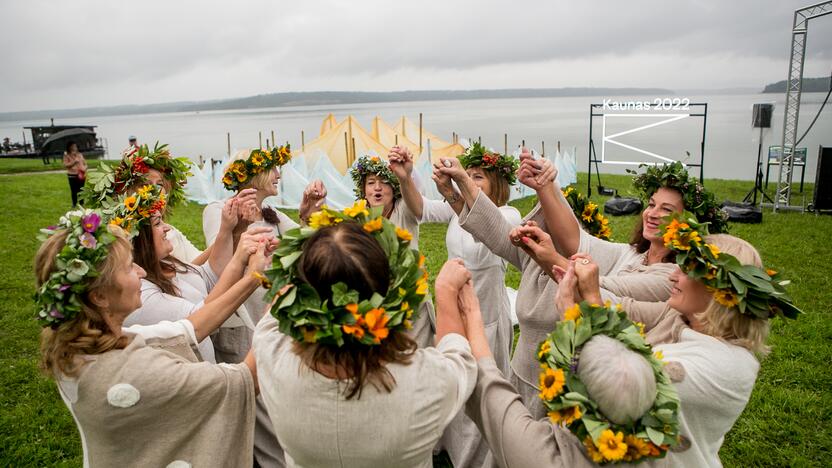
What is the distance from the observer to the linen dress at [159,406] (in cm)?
189

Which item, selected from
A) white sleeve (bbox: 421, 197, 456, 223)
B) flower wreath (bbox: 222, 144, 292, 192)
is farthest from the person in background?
white sleeve (bbox: 421, 197, 456, 223)

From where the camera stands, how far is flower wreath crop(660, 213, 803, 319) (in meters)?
1.93

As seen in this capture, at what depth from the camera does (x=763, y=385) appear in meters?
4.89

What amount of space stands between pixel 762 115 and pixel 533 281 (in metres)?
15.0

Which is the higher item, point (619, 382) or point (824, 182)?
point (619, 382)

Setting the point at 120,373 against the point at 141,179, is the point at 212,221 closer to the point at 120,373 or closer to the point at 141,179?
the point at 141,179

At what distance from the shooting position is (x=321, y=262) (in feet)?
5.55

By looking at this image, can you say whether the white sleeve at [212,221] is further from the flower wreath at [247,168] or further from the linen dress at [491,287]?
the linen dress at [491,287]

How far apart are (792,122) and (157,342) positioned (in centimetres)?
1506

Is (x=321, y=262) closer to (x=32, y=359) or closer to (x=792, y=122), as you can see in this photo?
(x=32, y=359)

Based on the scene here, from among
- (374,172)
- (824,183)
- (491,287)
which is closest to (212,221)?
(374,172)

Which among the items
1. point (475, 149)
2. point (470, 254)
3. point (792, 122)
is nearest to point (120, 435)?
point (470, 254)

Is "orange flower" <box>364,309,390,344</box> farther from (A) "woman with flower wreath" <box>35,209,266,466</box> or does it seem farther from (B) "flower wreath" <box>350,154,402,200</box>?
(B) "flower wreath" <box>350,154,402,200</box>

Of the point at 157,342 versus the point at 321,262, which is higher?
the point at 321,262
